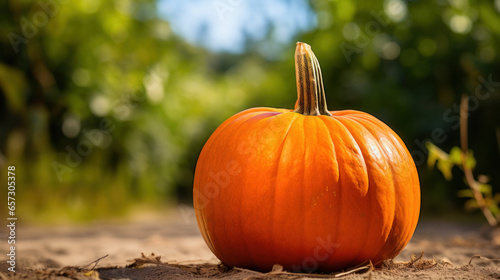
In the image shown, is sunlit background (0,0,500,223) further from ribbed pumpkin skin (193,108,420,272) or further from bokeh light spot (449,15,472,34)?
ribbed pumpkin skin (193,108,420,272)

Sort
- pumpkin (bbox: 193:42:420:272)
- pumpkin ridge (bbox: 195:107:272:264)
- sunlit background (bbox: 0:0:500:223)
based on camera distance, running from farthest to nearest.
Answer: sunlit background (bbox: 0:0:500:223) < pumpkin ridge (bbox: 195:107:272:264) < pumpkin (bbox: 193:42:420:272)

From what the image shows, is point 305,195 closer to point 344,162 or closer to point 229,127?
point 344,162

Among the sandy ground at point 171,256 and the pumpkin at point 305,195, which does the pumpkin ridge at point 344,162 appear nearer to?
the pumpkin at point 305,195

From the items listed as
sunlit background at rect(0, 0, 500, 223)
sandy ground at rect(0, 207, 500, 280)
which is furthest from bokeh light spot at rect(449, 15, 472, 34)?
sandy ground at rect(0, 207, 500, 280)

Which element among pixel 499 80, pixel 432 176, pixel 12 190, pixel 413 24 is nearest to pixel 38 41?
pixel 12 190

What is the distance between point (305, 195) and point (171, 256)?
1.05 meters

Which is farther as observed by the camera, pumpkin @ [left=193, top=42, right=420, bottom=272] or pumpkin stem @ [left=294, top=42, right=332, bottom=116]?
pumpkin stem @ [left=294, top=42, right=332, bottom=116]

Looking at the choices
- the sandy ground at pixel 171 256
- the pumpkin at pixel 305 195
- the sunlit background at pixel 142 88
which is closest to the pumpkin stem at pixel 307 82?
the pumpkin at pixel 305 195

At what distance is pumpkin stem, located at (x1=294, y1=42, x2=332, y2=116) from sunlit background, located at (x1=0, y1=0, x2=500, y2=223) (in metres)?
2.83

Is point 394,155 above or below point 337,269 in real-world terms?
above

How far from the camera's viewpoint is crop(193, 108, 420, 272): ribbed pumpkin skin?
1500 mm

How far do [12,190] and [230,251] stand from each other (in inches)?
127

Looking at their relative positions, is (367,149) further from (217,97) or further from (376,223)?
(217,97)

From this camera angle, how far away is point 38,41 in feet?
14.9
